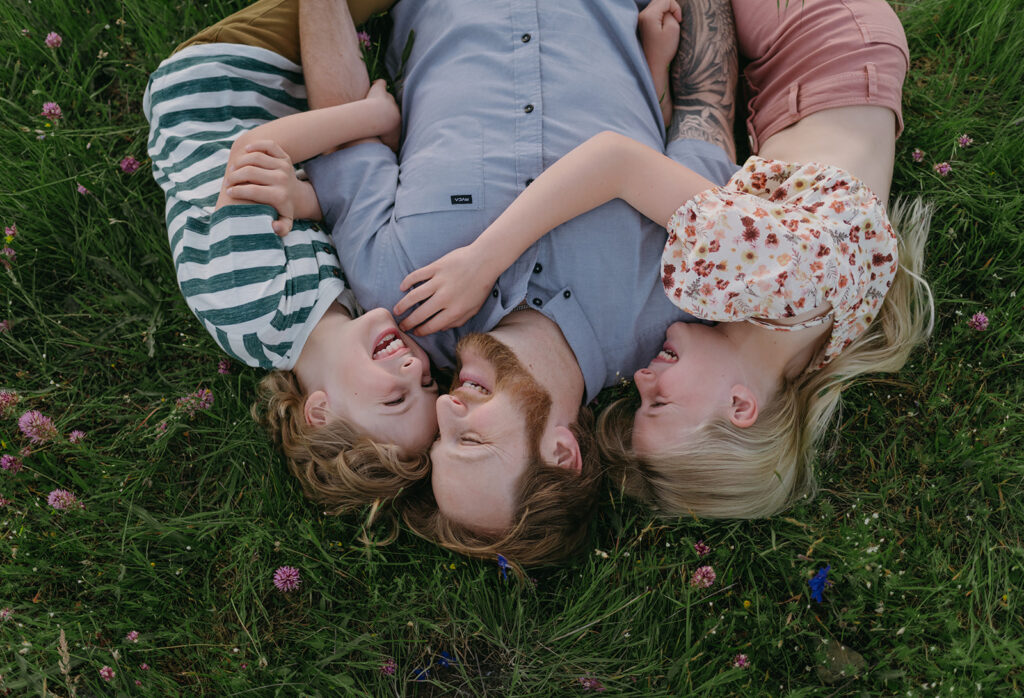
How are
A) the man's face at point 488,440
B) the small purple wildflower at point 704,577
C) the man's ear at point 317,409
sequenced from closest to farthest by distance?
the man's face at point 488,440, the man's ear at point 317,409, the small purple wildflower at point 704,577

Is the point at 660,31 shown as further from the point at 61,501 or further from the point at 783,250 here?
the point at 61,501

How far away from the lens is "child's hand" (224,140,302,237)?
2635 millimetres

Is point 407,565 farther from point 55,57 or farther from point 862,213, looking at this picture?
point 55,57

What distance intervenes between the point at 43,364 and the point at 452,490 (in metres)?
2.04

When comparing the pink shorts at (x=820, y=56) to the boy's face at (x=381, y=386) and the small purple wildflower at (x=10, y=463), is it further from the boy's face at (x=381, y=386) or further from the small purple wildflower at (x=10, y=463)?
the small purple wildflower at (x=10, y=463)

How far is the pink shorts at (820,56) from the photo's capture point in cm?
285

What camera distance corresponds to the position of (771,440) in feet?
8.84

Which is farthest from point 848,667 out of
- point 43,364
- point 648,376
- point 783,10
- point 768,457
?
point 43,364

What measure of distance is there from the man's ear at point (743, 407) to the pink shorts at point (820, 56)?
3.90 feet

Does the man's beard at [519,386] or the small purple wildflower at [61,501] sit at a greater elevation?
the man's beard at [519,386]

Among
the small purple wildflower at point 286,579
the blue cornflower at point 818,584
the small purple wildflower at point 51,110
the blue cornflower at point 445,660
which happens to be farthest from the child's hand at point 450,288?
the small purple wildflower at point 51,110

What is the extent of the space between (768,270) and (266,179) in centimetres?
188

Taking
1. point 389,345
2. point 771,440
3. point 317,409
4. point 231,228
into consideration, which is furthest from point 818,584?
point 231,228

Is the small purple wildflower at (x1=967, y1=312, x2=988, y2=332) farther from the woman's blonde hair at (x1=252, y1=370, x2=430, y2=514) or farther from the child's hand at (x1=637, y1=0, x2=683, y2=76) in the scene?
the woman's blonde hair at (x1=252, y1=370, x2=430, y2=514)
